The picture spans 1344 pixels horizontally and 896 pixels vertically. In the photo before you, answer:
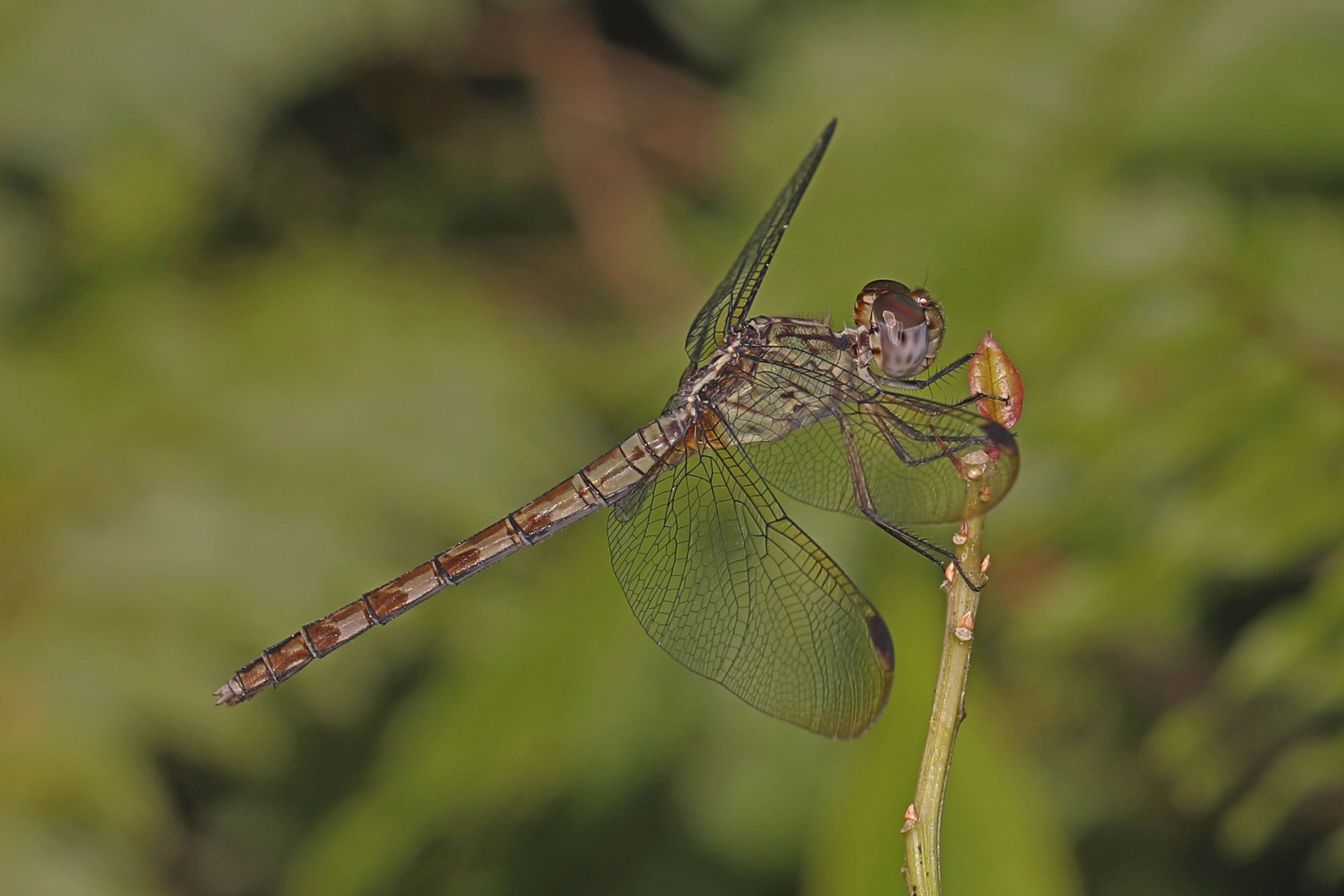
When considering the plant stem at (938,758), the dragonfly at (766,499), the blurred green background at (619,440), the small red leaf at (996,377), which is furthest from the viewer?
the blurred green background at (619,440)

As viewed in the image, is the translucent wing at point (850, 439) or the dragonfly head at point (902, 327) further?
the dragonfly head at point (902, 327)

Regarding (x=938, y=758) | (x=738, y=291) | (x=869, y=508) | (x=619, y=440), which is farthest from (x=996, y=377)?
(x=619, y=440)

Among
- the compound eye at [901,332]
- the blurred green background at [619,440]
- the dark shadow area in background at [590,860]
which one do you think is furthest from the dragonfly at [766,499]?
the dark shadow area in background at [590,860]

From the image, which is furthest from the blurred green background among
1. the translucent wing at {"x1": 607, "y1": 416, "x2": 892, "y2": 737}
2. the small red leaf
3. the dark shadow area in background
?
the small red leaf

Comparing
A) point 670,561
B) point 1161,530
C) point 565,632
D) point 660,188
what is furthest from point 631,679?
point 660,188

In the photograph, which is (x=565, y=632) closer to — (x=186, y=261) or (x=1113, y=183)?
(x=1113, y=183)

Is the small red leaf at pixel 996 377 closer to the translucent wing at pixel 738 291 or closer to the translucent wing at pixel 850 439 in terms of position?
the translucent wing at pixel 850 439
